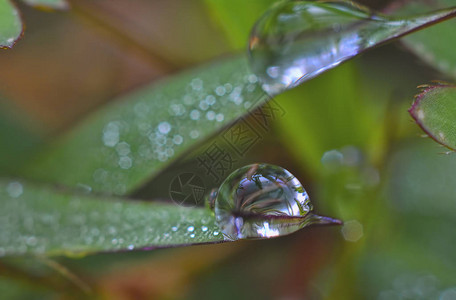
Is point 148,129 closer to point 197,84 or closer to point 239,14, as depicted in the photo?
point 197,84

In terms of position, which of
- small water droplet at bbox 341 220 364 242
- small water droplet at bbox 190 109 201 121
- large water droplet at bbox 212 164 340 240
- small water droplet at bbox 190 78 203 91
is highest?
small water droplet at bbox 190 78 203 91

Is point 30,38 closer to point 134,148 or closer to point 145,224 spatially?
point 134,148

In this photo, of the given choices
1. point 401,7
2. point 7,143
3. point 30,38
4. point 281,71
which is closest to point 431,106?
point 281,71

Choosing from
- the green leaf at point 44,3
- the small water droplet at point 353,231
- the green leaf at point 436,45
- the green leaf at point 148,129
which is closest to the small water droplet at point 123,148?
the green leaf at point 148,129

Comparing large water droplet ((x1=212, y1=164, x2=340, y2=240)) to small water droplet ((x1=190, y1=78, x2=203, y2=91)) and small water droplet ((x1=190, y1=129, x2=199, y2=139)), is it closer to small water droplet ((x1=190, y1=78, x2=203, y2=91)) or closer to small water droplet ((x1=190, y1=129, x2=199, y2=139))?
small water droplet ((x1=190, y1=129, x2=199, y2=139))

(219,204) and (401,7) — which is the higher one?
(401,7)

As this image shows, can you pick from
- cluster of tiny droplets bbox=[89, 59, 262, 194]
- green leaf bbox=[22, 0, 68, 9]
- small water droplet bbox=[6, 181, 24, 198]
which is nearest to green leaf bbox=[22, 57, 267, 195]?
cluster of tiny droplets bbox=[89, 59, 262, 194]
